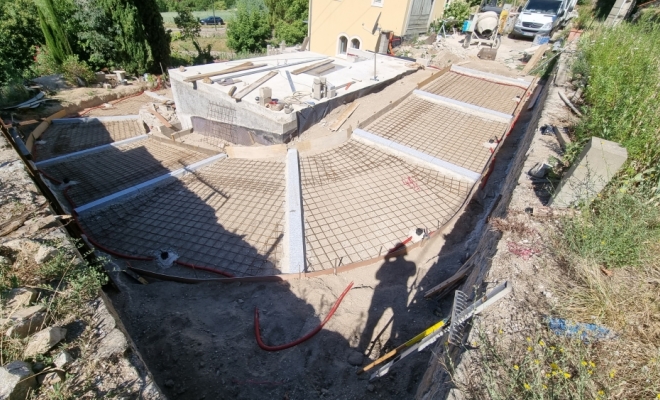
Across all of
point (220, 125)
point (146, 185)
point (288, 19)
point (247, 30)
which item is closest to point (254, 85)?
point (220, 125)

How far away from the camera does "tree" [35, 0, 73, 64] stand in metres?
15.7

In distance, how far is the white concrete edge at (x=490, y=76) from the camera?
12367 mm

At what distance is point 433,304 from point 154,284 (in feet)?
16.6

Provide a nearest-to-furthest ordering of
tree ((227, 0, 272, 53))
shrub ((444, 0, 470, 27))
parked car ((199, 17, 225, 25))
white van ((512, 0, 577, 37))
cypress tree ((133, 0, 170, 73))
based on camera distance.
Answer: white van ((512, 0, 577, 37)) < cypress tree ((133, 0, 170, 73)) < shrub ((444, 0, 470, 27)) < tree ((227, 0, 272, 53)) < parked car ((199, 17, 225, 25))

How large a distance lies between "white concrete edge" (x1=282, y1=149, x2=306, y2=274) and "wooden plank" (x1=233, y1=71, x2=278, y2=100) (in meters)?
3.35

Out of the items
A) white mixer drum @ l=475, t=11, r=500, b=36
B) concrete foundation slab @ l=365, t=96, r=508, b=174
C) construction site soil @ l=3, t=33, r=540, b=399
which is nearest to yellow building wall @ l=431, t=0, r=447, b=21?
white mixer drum @ l=475, t=11, r=500, b=36

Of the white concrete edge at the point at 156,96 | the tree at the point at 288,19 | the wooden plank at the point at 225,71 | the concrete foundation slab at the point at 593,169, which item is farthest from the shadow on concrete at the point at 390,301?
the tree at the point at 288,19

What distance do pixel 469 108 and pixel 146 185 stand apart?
10517 millimetres

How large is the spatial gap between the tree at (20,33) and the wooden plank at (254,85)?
42.5 feet

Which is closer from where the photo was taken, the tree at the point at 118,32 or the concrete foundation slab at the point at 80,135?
the concrete foundation slab at the point at 80,135

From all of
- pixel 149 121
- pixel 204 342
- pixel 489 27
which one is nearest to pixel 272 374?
pixel 204 342

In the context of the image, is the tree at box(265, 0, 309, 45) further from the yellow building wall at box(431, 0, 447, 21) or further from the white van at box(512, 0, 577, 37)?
the white van at box(512, 0, 577, 37)

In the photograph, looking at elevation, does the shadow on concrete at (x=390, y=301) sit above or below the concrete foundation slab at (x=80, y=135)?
above

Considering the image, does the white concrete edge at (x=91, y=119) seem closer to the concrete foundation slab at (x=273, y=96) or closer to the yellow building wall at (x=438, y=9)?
the concrete foundation slab at (x=273, y=96)
